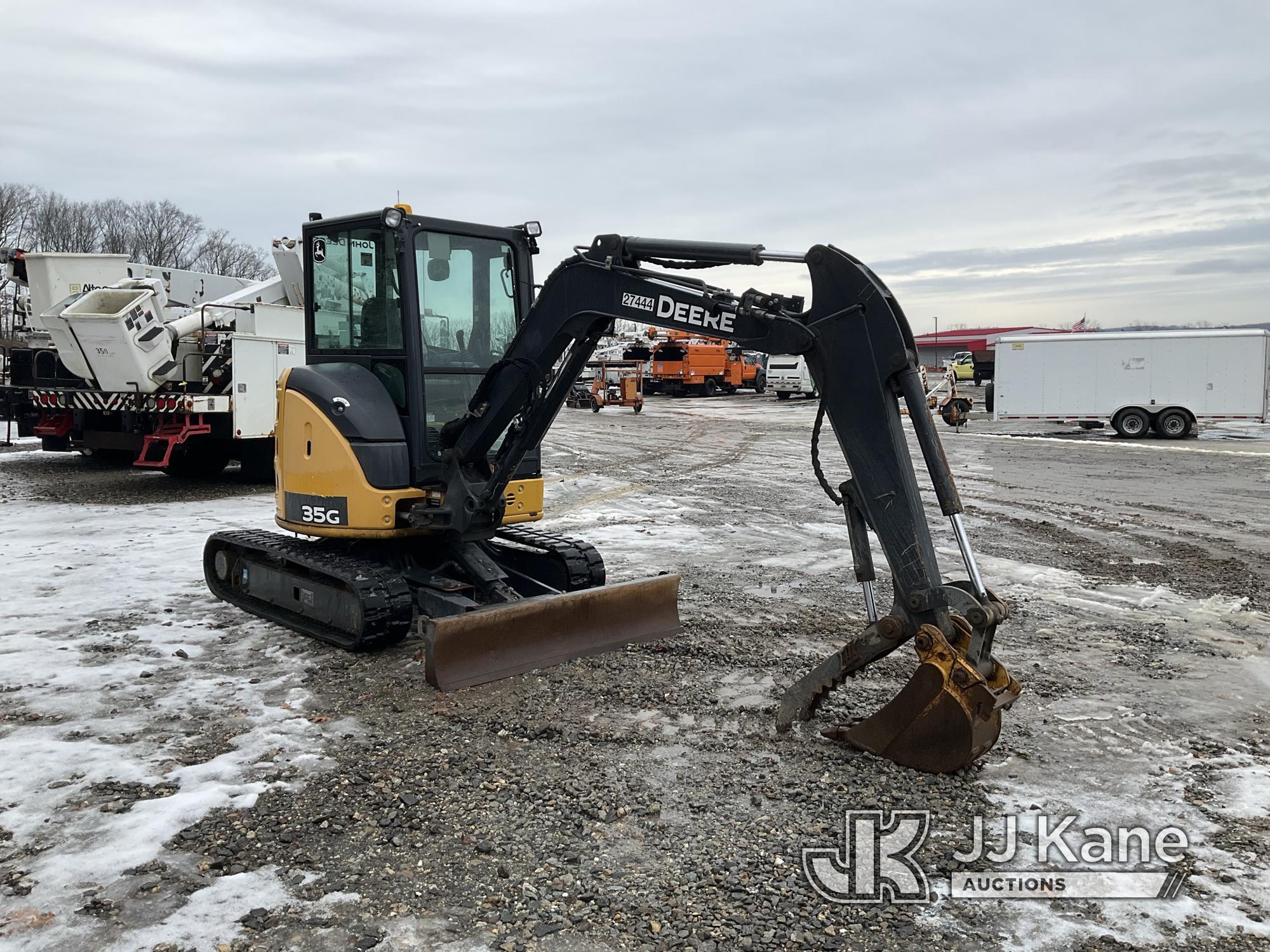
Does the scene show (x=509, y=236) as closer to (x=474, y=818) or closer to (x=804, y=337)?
(x=804, y=337)

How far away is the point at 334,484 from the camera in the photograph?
650 centimetres

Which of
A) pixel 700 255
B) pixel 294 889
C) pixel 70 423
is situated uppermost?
pixel 700 255

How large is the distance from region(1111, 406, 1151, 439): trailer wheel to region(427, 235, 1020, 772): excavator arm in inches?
885

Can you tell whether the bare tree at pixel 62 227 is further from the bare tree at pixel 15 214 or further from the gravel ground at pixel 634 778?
the gravel ground at pixel 634 778

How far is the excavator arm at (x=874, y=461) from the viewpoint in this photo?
4.32 m

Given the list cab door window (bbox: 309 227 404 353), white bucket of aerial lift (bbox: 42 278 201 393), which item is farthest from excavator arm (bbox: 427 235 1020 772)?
white bucket of aerial lift (bbox: 42 278 201 393)

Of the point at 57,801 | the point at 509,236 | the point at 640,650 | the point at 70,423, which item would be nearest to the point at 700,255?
the point at 509,236

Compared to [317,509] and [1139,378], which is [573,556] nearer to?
[317,509]

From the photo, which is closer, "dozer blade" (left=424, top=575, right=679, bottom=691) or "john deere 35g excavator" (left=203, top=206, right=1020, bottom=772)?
"john deere 35g excavator" (left=203, top=206, right=1020, bottom=772)

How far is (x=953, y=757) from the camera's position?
4.38 meters

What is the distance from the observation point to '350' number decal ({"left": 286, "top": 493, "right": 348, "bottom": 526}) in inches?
256

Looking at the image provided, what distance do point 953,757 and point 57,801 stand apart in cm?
388

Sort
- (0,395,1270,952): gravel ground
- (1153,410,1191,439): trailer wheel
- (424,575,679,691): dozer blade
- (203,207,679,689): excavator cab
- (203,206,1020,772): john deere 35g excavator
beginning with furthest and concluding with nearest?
(1153,410,1191,439): trailer wheel → (203,207,679,689): excavator cab → (424,575,679,691): dozer blade → (203,206,1020,772): john deere 35g excavator → (0,395,1270,952): gravel ground

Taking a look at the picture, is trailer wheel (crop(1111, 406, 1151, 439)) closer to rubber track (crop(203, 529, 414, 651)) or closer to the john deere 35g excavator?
the john deere 35g excavator
